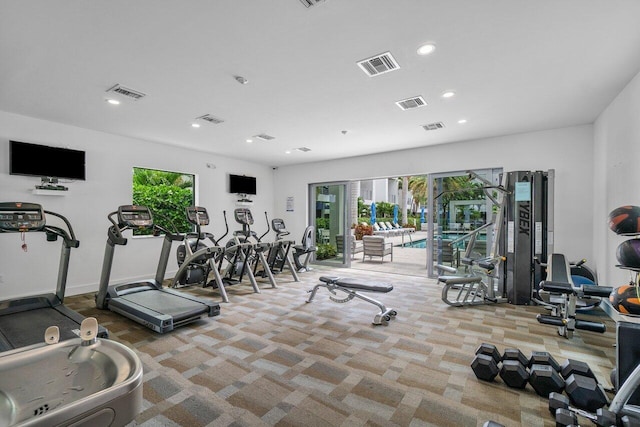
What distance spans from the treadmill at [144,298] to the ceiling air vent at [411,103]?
11.9 feet

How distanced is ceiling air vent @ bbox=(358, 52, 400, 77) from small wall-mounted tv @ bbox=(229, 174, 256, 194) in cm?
524

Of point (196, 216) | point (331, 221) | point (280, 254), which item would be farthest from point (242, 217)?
point (331, 221)

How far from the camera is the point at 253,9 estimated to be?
7.50 ft

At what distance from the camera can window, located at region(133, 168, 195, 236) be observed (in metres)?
6.81

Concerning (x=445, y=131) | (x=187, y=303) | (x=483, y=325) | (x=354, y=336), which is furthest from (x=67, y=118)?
(x=483, y=325)

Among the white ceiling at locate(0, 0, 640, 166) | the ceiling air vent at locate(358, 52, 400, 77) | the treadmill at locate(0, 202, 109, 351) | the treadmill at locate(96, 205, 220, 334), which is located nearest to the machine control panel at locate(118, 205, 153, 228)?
the treadmill at locate(96, 205, 220, 334)

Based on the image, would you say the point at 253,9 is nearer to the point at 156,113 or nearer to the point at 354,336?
the point at 156,113

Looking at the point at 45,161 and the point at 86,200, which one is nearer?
the point at 45,161

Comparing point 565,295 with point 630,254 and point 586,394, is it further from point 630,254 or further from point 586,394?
point 630,254

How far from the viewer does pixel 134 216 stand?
14.2 feet

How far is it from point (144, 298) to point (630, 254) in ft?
16.5

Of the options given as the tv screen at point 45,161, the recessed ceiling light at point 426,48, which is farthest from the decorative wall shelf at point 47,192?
the recessed ceiling light at point 426,48

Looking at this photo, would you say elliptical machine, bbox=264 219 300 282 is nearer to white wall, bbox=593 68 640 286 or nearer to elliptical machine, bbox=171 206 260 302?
elliptical machine, bbox=171 206 260 302

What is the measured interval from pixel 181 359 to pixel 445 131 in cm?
512
